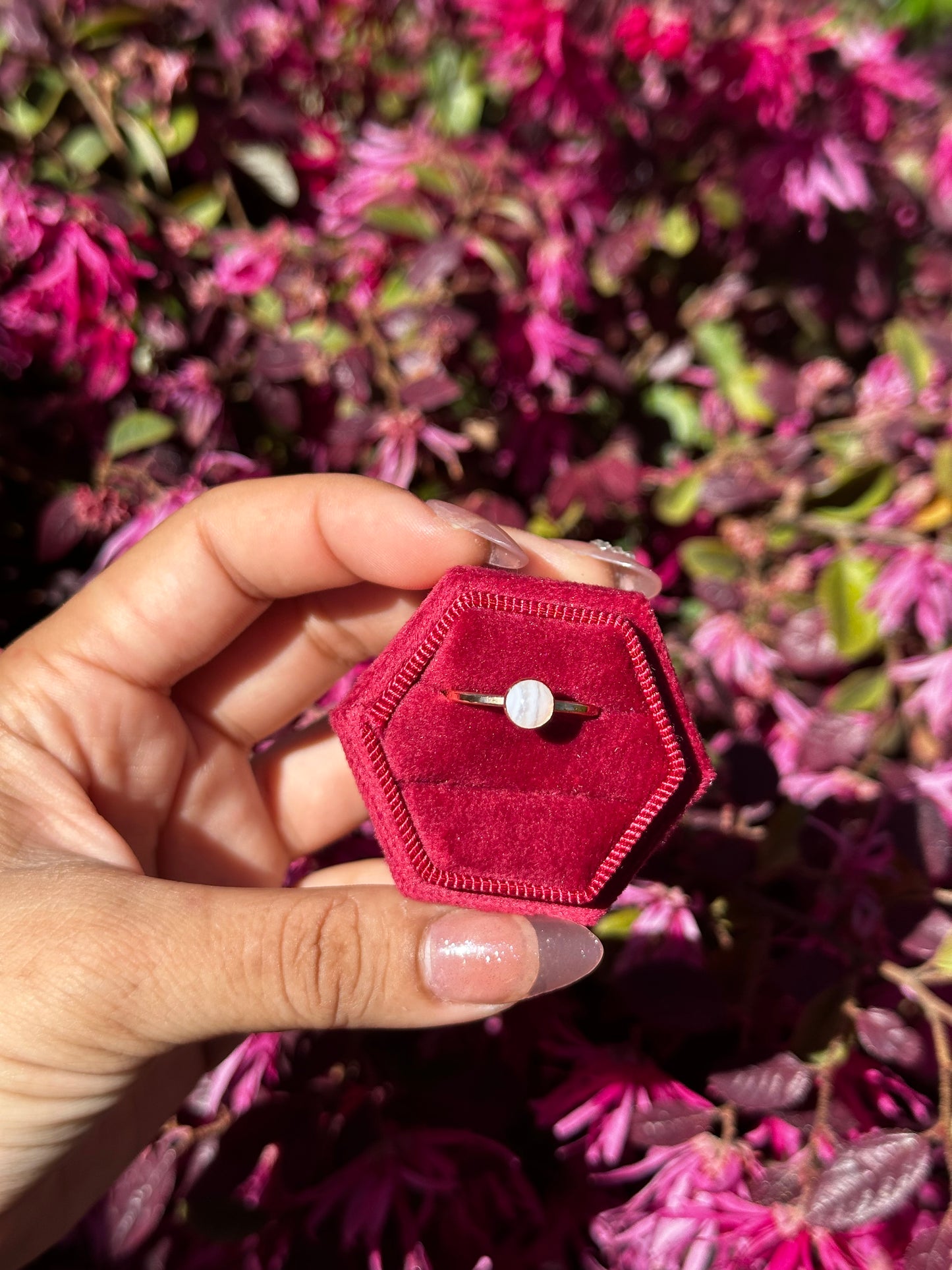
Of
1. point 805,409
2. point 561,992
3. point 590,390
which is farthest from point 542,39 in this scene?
point 561,992

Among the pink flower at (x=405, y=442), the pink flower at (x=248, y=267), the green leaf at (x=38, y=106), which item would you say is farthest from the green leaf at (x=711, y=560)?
the green leaf at (x=38, y=106)

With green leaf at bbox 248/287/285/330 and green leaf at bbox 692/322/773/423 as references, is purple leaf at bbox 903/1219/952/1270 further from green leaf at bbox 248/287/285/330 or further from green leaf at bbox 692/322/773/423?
green leaf at bbox 248/287/285/330

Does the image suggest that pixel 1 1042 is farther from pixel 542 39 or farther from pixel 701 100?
pixel 701 100

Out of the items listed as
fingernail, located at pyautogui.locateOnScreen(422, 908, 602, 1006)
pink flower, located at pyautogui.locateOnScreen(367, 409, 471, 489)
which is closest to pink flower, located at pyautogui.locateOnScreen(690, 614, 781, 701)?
pink flower, located at pyautogui.locateOnScreen(367, 409, 471, 489)

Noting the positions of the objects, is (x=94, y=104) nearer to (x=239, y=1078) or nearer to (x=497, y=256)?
(x=497, y=256)

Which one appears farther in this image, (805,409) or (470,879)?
(805,409)
